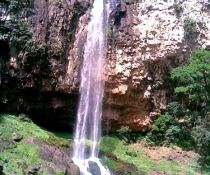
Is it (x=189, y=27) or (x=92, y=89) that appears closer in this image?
(x=92, y=89)

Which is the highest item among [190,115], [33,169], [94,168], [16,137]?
[190,115]

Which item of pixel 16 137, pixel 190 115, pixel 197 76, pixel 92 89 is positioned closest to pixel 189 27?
pixel 197 76

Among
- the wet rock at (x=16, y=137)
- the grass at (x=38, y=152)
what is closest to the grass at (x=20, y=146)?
the grass at (x=38, y=152)

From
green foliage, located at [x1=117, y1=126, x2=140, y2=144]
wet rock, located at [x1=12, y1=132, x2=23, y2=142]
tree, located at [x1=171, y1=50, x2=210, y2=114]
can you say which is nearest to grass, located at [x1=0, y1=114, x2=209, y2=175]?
wet rock, located at [x1=12, y1=132, x2=23, y2=142]

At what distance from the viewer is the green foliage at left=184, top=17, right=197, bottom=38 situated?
16.7 metres

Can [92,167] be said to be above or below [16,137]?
below

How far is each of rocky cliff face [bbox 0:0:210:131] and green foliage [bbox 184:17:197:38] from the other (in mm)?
236

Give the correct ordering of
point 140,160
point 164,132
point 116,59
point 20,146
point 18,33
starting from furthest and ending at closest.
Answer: point 164,132, point 116,59, point 140,160, point 18,33, point 20,146

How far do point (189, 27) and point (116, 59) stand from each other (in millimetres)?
4890

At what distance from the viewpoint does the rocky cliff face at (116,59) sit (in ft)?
48.4

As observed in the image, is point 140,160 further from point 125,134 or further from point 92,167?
point 92,167

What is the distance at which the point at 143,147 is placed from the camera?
16484mm

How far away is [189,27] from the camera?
16688 mm

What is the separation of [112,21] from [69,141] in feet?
25.4
